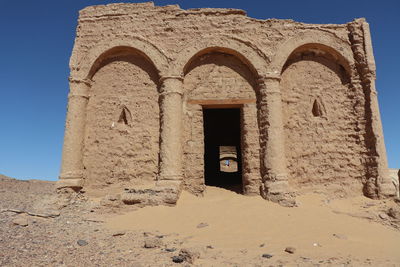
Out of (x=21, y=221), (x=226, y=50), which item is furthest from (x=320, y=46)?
→ (x=21, y=221)

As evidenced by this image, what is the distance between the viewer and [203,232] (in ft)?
16.7

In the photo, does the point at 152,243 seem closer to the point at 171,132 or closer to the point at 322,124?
the point at 171,132

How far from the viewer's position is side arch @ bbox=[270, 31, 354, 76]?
762 centimetres

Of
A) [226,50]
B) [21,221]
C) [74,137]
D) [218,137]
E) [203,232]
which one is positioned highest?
[226,50]

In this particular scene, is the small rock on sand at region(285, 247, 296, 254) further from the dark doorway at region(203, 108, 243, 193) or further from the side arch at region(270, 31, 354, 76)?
the dark doorway at region(203, 108, 243, 193)

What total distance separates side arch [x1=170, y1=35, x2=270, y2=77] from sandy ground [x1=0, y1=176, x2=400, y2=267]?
336cm

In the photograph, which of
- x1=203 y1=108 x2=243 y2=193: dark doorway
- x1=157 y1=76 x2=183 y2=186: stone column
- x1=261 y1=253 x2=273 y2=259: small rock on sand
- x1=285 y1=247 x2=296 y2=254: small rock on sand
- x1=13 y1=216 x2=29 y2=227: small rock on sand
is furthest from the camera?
x1=203 y1=108 x2=243 y2=193: dark doorway

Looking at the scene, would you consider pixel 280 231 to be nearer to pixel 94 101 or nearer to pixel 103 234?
pixel 103 234

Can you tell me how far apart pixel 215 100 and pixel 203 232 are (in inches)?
141

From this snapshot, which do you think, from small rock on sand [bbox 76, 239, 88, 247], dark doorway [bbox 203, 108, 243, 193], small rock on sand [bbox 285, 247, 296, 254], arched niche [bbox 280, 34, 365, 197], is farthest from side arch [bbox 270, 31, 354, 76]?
small rock on sand [bbox 76, 239, 88, 247]

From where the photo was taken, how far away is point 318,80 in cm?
779

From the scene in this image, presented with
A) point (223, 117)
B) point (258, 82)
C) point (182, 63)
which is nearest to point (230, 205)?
point (258, 82)

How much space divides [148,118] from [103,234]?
3353 mm

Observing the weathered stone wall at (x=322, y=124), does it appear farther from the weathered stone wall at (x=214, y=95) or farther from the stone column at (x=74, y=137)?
the stone column at (x=74, y=137)
